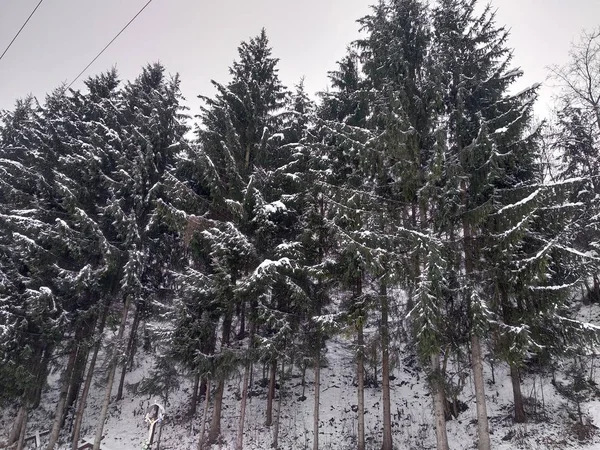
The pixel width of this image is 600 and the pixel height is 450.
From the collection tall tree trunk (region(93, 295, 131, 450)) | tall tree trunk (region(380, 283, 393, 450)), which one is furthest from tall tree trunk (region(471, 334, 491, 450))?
tall tree trunk (region(93, 295, 131, 450))

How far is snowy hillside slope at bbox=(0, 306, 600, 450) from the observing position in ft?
34.5

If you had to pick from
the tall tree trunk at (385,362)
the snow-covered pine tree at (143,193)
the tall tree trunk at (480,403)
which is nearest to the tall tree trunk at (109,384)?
the snow-covered pine tree at (143,193)

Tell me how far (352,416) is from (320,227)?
23.9 ft

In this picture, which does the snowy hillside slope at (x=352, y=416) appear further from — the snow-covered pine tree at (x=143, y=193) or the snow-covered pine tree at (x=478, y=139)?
the snow-covered pine tree at (x=143, y=193)

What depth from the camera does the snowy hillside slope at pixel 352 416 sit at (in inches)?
414

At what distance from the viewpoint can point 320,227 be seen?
12.3 m

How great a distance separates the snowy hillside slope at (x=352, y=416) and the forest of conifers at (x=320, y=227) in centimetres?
85

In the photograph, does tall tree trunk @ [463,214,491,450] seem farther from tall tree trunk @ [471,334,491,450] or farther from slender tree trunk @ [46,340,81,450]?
slender tree trunk @ [46,340,81,450]

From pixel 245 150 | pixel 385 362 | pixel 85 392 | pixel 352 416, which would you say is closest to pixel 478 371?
pixel 385 362

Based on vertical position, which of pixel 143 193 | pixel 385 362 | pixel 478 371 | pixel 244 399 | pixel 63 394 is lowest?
pixel 63 394

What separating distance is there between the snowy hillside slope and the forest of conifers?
852 millimetres

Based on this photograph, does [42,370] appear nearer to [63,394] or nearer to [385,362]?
[63,394]

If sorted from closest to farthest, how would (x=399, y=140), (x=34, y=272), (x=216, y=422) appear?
(x=399, y=140) → (x=216, y=422) → (x=34, y=272)

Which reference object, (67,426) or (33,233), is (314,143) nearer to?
(33,233)
